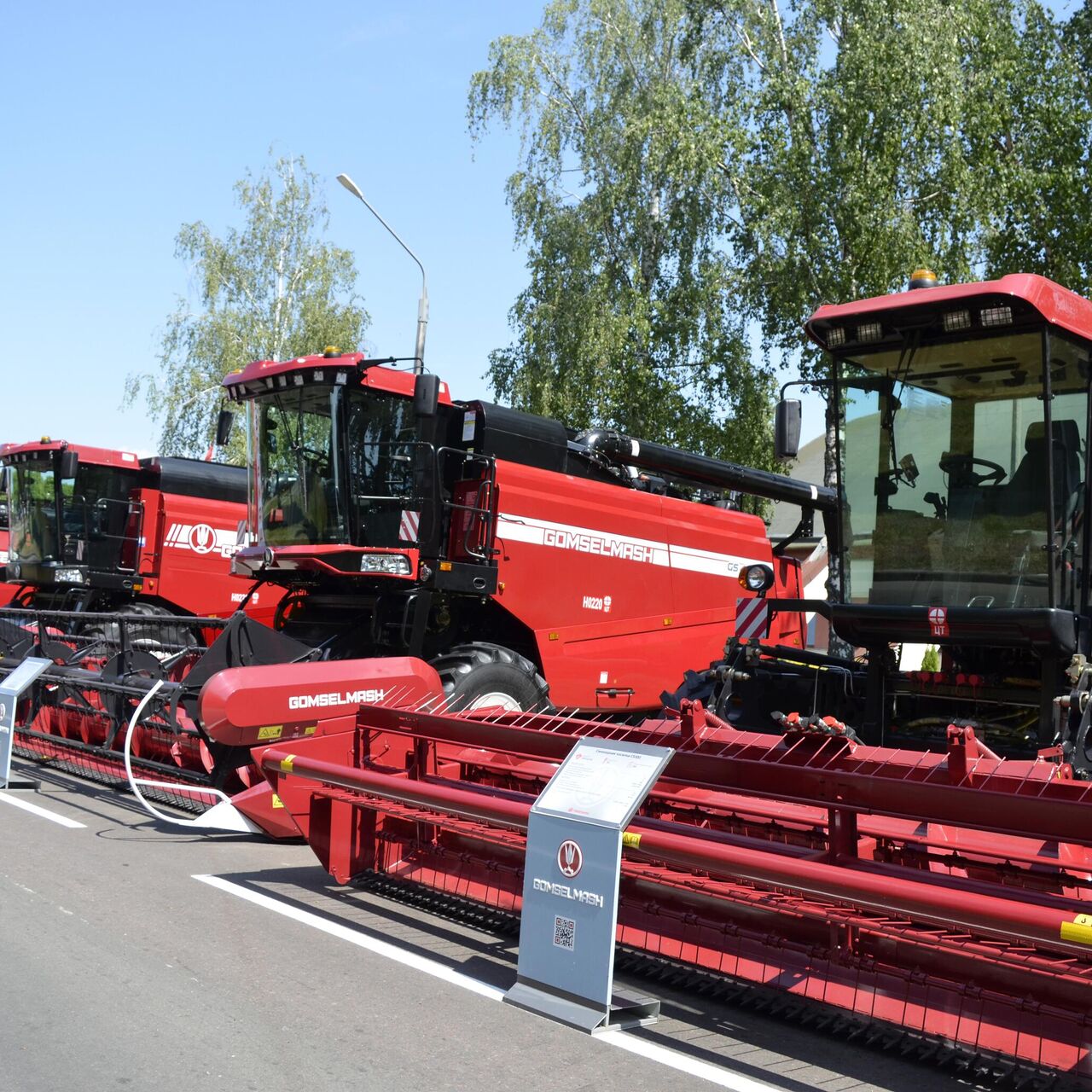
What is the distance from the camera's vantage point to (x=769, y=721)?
795 cm

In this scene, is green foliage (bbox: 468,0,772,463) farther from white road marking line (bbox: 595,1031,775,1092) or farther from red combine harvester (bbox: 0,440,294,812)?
white road marking line (bbox: 595,1031,775,1092)

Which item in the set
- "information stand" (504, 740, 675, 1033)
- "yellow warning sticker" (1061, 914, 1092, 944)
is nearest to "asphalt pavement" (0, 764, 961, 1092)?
"information stand" (504, 740, 675, 1033)

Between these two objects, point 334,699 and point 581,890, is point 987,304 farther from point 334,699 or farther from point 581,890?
point 334,699

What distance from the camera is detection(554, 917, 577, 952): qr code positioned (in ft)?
14.8

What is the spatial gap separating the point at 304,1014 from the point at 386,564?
5297 millimetres

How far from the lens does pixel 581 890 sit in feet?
14.7

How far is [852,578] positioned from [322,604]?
5030 millimetres

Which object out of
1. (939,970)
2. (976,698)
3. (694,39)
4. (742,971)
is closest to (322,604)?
(976,698)

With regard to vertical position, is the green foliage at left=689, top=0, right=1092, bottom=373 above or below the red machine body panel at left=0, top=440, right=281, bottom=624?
above

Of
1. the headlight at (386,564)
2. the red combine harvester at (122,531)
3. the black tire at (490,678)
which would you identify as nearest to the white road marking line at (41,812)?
the black tire at (490,678)

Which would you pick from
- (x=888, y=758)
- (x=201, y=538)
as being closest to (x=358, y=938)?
(x=888, y=758)

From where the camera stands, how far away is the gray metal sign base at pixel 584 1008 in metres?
4.37

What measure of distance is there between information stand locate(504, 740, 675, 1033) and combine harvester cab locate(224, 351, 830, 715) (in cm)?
413

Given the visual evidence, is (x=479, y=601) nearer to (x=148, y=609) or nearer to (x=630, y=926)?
(x=630, y=926)
